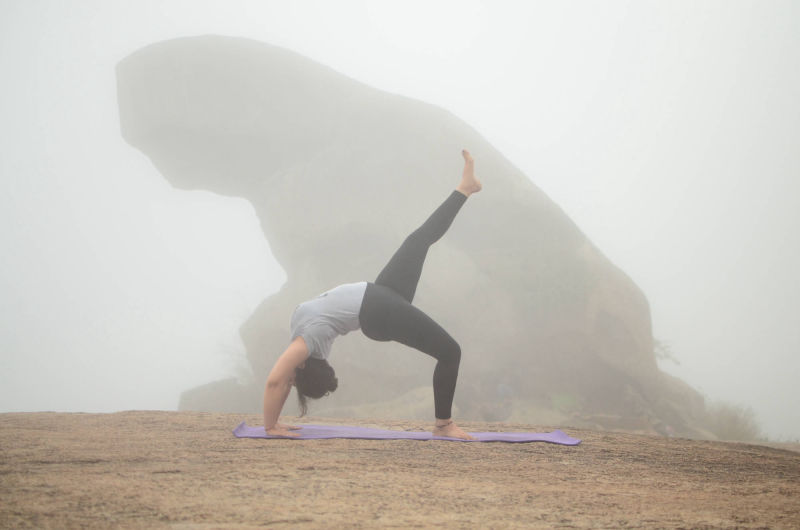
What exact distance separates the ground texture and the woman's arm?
20cm

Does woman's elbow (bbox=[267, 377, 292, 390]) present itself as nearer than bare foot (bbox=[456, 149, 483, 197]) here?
Yes

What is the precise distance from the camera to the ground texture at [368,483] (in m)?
1.62

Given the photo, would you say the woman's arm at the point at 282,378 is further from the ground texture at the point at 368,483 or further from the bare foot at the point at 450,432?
the bare foot at the point at 450,432

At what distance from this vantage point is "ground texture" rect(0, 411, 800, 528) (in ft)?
5.32

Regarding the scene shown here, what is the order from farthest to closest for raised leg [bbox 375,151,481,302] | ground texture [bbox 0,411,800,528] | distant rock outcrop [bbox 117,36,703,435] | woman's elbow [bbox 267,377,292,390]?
distant rock outcrop [bbox 117,36,703,435]
raised leg [bbox 375,151,481,302]
woman's elbow [bbox 267,377,292,390]
ground texture [bbox 0,411,800,528]

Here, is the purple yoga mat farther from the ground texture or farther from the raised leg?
the raised leg

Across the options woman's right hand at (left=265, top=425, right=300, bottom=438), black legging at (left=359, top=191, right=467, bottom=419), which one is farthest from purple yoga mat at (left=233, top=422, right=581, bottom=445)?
black legging at (left=359, top=191, right=467, bottom=419)

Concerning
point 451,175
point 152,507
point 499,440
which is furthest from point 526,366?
point 152,507

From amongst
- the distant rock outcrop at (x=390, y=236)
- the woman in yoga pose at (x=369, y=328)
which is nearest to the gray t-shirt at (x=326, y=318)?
the woman in yoga pose at (x=369, y=328)

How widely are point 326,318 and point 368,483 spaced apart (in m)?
1.25

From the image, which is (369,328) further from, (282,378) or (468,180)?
(468,180)

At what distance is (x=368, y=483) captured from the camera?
205 cm

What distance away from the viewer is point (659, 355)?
12039 millimetres

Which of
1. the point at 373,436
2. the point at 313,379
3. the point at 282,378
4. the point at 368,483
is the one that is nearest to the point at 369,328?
the point at 313,379
